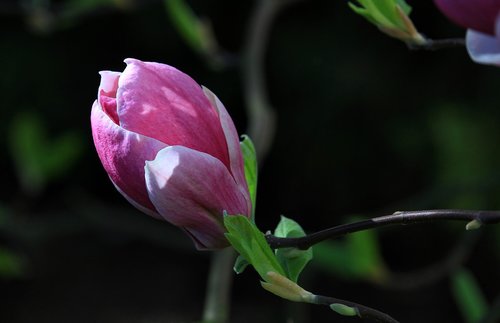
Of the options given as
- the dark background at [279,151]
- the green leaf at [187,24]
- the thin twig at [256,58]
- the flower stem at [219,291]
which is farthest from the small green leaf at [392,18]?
the dark background at [279,151]

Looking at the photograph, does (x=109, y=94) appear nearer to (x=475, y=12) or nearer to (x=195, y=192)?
(x=195, y=192)

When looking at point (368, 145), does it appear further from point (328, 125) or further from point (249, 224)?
point (249, 224)

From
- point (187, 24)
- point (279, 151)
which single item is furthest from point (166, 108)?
point (279, 151)

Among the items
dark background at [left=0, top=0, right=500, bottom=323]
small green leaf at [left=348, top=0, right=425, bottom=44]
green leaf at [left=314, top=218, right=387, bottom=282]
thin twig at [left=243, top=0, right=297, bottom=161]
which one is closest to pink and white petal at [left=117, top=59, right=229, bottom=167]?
small green leaf at [left=348, top=0, right=425, bottom=44]

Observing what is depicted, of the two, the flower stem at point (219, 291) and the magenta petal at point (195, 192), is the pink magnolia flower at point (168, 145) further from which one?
the flower stem at point (219, 291)

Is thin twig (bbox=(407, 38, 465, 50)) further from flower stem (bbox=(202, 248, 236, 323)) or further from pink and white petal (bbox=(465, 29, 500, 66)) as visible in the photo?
flower stem (bbox=(202, 248, 236, 323))
